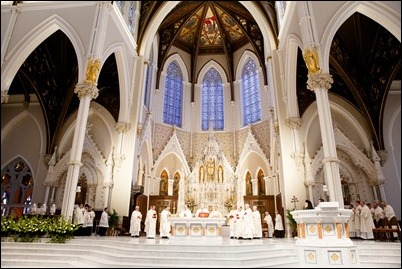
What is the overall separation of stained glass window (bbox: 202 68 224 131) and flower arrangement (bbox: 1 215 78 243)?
15458 millimetres

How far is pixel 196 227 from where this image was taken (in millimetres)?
9906

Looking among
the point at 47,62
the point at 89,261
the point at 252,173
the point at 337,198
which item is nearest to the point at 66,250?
the point at 89,261

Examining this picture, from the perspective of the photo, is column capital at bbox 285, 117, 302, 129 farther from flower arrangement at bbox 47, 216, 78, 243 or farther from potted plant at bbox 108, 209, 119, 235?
flower arrangement at bbox 47, 216, 78, 243

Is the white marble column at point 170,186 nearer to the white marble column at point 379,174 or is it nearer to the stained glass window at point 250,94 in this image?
the stained glass window at point 250,94

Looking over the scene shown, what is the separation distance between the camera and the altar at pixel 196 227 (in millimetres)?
9836

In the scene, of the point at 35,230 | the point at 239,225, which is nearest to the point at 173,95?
the point at 239,225

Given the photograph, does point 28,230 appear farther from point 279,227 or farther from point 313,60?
point 313,60

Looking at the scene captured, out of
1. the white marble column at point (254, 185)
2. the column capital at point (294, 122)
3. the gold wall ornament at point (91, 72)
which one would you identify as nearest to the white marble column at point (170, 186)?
the white marble column at point (254, 185)

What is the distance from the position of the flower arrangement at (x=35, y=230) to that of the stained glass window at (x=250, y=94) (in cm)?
1581

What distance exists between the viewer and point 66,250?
8047mm

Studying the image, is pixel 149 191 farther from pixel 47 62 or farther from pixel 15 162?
pixel 47 62

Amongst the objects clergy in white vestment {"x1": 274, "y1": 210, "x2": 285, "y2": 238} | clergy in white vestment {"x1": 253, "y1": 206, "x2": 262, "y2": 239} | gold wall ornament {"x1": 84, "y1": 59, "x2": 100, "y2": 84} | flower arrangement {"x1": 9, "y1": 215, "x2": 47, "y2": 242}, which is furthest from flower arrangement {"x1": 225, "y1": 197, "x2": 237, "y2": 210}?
flower arrangement {"x1": 9, "y1": 215, "x2": 47, "y2": 242}

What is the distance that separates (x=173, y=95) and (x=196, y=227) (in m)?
15.4

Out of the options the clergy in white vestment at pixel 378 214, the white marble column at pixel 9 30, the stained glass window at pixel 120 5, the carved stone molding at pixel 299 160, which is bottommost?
the clergy in white vestment at pixel 378 214
